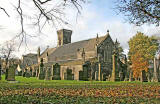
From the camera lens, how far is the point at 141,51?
1762 inches

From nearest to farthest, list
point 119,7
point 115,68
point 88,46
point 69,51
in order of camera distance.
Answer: point 119,7, point 115,68, point 88,46, point 69,51

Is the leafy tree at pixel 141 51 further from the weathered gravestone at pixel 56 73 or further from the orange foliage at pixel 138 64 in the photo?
the weathered gravestone at pixel 56 73

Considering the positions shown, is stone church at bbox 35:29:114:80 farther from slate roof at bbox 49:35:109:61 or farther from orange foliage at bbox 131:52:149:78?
orange foliage at bbox 131:52:149:78

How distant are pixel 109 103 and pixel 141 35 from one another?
45.7 m

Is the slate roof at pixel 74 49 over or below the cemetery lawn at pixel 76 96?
over

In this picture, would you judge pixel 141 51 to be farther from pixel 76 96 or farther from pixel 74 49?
pixel 76 96

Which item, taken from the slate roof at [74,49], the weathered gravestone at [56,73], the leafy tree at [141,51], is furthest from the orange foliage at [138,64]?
the weathered gravestone at [56,73]

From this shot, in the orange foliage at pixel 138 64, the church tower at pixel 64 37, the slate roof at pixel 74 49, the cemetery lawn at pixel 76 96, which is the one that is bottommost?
the cemetery lawn at pixel 76 96

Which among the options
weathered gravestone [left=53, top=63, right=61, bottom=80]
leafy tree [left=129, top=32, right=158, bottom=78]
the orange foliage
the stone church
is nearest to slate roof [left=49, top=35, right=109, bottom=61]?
the stone church

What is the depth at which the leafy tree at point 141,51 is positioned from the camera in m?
40.1

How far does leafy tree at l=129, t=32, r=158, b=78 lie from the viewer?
40100mm

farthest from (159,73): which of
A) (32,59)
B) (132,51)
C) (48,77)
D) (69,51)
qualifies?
(32,59)

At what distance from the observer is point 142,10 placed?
11828 millimetres

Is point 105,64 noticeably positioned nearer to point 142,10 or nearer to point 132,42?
point 132,42
